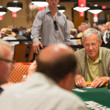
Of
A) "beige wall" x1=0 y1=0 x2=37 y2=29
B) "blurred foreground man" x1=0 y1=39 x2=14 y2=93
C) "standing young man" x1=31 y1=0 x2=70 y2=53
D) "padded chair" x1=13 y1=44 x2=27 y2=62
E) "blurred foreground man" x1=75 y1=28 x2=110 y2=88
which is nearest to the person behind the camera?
"blurred foreground man" x1=0 y1=39 x2=14 y2=93

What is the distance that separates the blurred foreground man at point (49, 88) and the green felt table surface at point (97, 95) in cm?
104

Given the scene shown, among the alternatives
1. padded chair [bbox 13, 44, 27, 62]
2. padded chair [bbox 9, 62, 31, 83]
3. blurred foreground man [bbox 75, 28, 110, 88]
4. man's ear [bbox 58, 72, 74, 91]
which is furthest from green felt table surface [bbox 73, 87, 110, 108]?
padded chair [bbox 13, 44, 27, 62]

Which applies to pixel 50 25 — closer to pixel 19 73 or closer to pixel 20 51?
pixel 19 73

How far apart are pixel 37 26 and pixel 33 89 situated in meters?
3.27

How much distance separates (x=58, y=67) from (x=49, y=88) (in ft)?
0.24

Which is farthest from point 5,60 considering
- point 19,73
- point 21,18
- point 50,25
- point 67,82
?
point 21,18

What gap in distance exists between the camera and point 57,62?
37.1 inches

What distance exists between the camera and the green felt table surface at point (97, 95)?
205cm

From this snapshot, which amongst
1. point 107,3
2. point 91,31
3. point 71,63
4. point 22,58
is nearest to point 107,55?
point 91,31

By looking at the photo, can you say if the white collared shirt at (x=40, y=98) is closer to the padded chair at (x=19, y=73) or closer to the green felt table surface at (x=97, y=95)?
the green felt table surface at (x=97, y=95)

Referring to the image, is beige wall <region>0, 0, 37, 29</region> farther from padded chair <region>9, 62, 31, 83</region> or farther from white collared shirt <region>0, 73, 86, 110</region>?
white collared shirt <region>0, 73, 86, 110</region>

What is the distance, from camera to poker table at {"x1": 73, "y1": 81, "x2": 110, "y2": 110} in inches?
76.6

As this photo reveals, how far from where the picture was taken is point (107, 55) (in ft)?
10.4

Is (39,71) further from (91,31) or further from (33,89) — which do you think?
(91,31)
